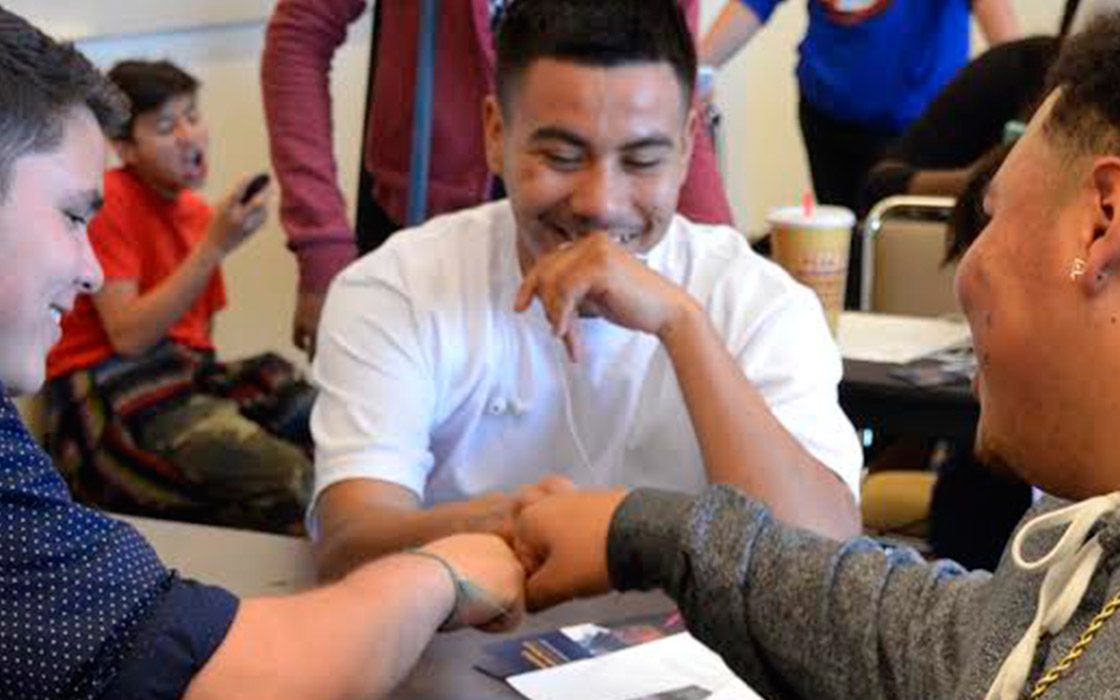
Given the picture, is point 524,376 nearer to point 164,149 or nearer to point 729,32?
point 164,149

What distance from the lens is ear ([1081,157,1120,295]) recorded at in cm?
96

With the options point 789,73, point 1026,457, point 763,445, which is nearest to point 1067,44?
point 1026,457

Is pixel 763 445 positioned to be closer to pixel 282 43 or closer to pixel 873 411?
pixel 873 411

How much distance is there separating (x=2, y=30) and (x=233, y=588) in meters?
0.55

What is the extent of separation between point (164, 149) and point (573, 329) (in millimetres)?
1853

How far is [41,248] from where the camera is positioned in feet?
4.27

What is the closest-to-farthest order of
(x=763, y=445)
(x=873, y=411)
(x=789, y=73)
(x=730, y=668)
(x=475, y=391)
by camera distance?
(x=730, y=668), (x=763, y=445), (x=475, y=391), (x=873, y=411), (x=789, y=73)

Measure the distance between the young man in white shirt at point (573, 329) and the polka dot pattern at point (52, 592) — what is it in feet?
2.01

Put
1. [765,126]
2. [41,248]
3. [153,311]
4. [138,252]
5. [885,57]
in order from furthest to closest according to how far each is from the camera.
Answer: [765,126], [885,57], [138,252], [153,311], [41,248]

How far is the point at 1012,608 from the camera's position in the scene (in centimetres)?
110

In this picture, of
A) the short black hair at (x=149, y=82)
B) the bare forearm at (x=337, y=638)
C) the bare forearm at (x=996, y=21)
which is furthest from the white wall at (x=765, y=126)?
the bare forearm at (x=337, y=638)

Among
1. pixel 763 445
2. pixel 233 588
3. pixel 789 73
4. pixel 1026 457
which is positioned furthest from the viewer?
pixel 789 73

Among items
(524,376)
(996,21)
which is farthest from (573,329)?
(996,21)

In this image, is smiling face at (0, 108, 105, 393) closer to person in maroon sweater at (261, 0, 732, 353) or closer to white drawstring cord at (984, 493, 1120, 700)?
white drawstring cord at (984, 493, 1120, 700)
